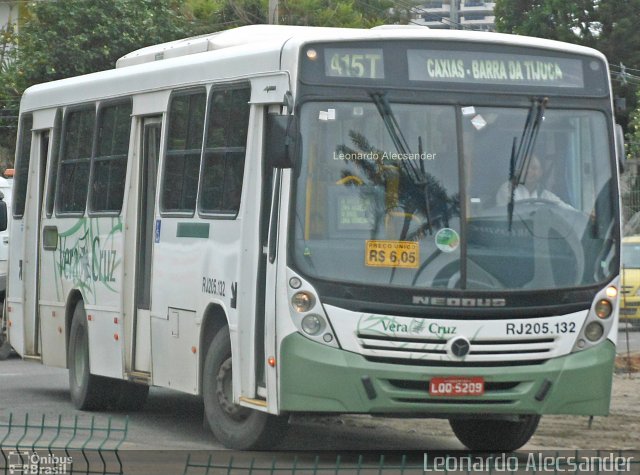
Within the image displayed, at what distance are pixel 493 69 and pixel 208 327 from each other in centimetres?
286

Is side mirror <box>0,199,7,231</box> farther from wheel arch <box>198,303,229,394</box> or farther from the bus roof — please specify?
wheel arch <box>198,303,229,394</box>

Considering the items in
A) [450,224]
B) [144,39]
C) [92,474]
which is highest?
[144,39]

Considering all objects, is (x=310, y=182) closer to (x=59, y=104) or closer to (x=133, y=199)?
(x=133, y=199)

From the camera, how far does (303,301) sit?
10062mm

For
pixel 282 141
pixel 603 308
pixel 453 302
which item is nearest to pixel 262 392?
pixel 453 302

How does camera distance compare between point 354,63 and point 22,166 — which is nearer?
point 354,63

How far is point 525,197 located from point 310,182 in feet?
4.85

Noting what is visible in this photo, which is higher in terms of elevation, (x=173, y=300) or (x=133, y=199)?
(x=133, y=199)

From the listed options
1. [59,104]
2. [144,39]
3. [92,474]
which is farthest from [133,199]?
[144,39]

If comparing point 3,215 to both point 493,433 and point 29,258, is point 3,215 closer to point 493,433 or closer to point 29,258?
point 29,258

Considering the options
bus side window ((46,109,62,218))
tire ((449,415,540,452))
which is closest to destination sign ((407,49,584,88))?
tire ((449,415,540,452))

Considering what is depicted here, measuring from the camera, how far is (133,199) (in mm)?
13188

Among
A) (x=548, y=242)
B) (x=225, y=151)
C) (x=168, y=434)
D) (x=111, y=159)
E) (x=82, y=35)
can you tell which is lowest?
(x=168, y=434)

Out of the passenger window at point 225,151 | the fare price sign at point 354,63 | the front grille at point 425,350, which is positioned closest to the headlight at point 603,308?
the front grille at point 425,350
